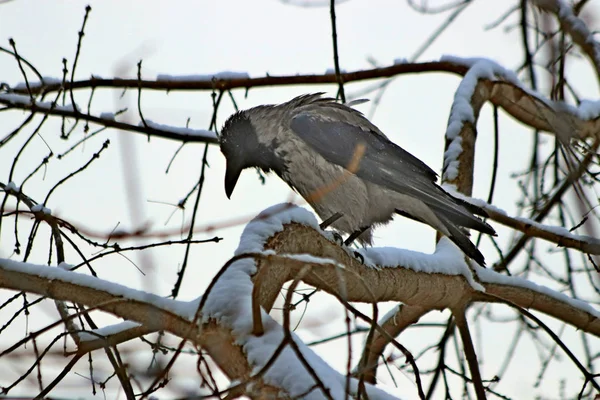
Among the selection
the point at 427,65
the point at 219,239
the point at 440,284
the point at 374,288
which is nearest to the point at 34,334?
the point at 219,239

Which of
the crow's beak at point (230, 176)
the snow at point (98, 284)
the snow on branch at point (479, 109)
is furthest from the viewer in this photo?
the crow's beak at point (230, 176)

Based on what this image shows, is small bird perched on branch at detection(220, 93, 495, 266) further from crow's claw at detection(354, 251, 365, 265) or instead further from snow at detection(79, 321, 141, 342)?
snow at detection(79, 321, 141, 342)

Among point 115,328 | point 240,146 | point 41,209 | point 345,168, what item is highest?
point 240,146

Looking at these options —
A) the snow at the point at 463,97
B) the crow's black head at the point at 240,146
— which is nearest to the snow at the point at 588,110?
the snow at the point at 463,97

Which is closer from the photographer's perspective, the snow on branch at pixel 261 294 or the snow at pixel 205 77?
the snow on branch at pixel 261 294

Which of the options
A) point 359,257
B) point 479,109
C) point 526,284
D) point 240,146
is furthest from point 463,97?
point 359,257

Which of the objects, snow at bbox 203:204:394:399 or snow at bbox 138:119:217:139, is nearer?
snow at bbox 203:204:394:399

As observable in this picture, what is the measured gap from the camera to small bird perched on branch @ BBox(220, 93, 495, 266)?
16.3 ft

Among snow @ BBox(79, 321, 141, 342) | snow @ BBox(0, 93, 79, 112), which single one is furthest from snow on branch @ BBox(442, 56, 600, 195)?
snow @ BBox(79, 321, 141, 342)

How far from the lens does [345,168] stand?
5051mm

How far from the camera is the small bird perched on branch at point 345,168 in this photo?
4.98 m

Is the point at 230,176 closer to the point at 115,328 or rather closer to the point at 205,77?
the point at 205,77

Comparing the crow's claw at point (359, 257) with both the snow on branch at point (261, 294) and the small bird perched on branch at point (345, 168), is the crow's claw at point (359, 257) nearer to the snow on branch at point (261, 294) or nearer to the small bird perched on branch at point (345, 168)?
the snow on branch at point (261, 294)

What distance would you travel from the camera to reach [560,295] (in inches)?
180
